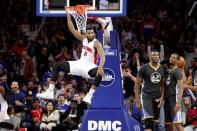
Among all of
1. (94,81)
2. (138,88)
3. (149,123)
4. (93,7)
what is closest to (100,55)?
Result: (94,81)

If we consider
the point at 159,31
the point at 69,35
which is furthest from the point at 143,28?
the point at 69,35

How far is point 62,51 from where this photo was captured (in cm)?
2636

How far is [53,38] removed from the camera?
2730 centimetres

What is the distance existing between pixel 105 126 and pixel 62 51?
8.42 metres

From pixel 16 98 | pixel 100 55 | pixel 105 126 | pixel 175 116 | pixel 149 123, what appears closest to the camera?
pixel 100 55

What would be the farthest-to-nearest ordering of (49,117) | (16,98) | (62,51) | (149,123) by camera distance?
(62,51), (16,98), (49,117), (149,123)

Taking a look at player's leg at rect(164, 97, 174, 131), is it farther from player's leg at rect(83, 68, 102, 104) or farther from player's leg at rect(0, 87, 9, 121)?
player's leg at rect(0, 87, 9, 121)

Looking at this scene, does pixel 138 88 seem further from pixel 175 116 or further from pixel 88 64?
pixel 88 64

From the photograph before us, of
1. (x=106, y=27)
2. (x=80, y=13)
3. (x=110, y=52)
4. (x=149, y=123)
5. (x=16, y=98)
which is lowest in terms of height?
(x=16, y=98)

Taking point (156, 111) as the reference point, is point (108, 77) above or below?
above

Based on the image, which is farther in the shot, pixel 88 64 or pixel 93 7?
pixel 93 7

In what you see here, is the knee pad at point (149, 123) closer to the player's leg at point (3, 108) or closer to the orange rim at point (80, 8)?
the orange rim at point (80, 8)

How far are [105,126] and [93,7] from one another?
8.46 feet

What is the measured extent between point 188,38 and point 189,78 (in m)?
5.14
